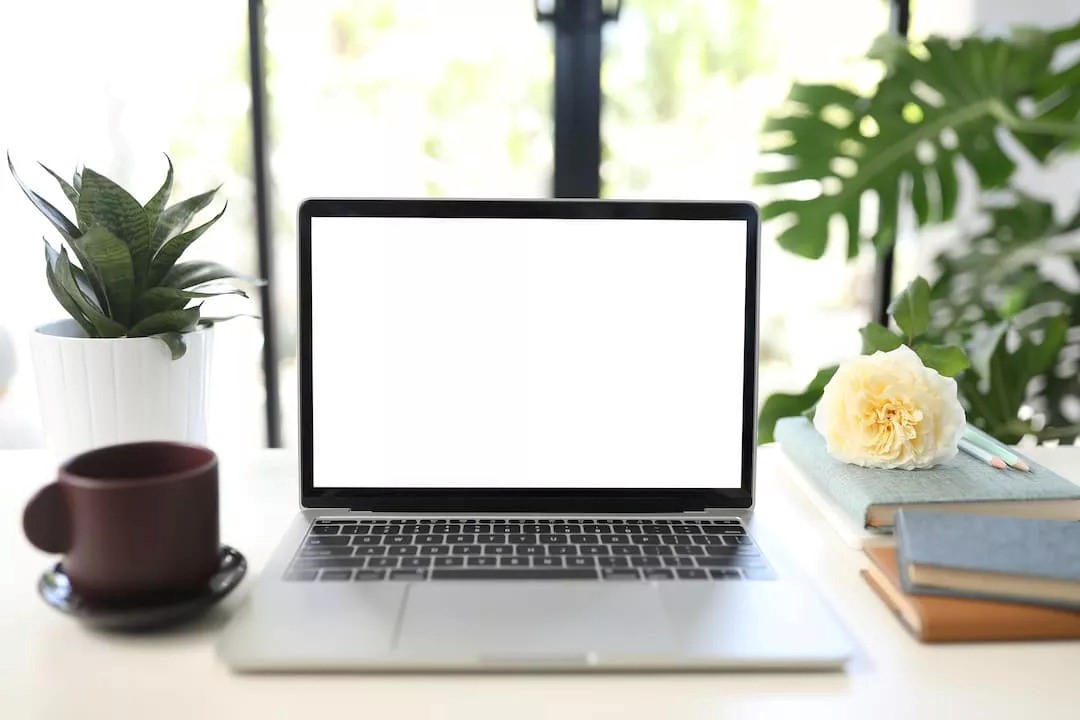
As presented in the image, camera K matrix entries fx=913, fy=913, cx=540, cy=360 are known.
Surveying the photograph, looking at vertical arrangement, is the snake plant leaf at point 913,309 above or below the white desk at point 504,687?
above

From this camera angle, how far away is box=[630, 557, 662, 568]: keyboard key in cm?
67

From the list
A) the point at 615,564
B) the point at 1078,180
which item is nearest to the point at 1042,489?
the point at 615,564

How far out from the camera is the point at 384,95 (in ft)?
6.84

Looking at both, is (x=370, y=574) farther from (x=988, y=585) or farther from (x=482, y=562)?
(x=988, y=585)

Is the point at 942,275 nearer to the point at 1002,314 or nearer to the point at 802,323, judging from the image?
the point at 1002,314

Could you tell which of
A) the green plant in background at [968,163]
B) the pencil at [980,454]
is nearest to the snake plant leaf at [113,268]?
the pencil at [980,454]

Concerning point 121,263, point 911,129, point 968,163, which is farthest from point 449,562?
point 968,163

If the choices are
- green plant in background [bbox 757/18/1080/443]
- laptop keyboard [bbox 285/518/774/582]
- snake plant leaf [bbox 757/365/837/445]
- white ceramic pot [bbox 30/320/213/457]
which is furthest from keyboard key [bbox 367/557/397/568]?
green plant in background [bbox 757/18/1080/443]

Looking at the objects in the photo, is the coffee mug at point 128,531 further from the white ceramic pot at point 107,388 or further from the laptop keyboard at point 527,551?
the white ceramic pot at point 107,388

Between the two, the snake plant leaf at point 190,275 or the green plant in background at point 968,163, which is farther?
the green plant in background at point 968,163

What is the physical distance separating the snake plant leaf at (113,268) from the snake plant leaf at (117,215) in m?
0.01

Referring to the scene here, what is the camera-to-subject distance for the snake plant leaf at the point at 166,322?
0.90 metres

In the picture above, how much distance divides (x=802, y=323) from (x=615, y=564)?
179 centimetres

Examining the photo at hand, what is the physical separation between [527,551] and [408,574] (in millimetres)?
95
